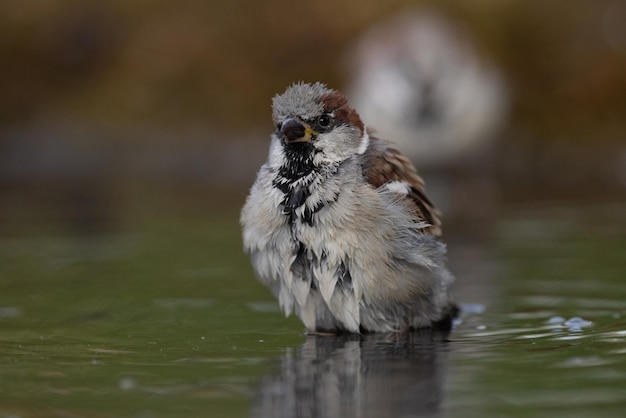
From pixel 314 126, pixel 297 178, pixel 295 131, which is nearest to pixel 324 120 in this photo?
pixel 314 126

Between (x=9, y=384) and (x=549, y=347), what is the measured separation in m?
2.00

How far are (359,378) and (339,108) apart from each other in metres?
1.49

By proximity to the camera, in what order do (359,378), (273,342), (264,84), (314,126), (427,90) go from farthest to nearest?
(264,84) < (427,90) < (314,126) < (273,342) < (359,378)

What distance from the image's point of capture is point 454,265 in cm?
689

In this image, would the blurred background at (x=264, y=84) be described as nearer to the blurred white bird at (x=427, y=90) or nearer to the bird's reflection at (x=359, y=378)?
the blurred white bird at (x=427, y=90)

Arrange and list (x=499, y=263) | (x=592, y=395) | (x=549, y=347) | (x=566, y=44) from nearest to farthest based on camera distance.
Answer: (x=592, y=395)
(x=549, y=347)
(x=499, y=263)
(x=566, y=44)

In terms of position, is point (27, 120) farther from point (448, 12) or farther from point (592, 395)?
point (592, 395)

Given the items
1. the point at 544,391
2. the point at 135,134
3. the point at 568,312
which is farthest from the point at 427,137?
the point at 544,391

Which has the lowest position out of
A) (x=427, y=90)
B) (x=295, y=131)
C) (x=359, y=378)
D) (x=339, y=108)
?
(x=359, y=378)

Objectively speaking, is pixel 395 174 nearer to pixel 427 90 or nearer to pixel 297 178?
pixel 297 178

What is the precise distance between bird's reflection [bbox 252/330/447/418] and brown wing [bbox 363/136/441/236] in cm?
61

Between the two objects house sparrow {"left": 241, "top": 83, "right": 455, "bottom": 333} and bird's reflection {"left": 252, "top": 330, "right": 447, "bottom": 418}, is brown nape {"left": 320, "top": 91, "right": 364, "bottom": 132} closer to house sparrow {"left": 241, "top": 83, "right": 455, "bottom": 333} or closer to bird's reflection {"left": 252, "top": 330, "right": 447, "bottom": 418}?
house sparrow {"left": 241, "top": 83, "right": 455, "bottom": 333}

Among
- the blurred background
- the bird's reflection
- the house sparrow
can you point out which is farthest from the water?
the blurred background

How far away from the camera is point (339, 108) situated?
16.5ft
